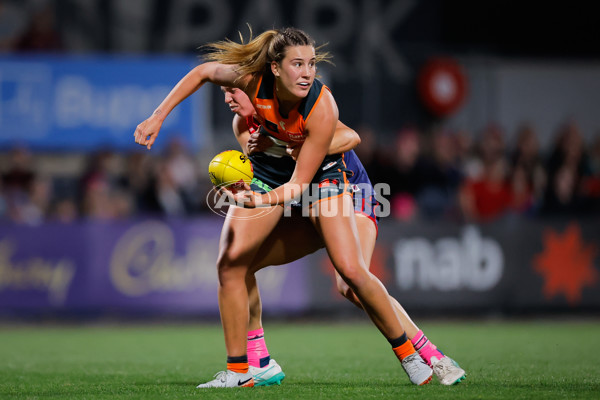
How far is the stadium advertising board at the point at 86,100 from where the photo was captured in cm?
1399

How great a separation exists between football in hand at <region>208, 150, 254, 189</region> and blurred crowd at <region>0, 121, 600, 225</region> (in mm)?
6824

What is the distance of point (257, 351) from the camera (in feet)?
20.2

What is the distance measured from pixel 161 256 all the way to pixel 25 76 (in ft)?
13.7

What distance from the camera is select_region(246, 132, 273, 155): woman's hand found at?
19.4 feet

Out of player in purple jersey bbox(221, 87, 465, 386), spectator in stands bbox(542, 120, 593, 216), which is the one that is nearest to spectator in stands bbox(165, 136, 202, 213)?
spectator in stands bbox(542, 120, 593, 216)

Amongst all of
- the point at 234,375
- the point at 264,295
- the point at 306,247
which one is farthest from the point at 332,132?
the point at 264,295

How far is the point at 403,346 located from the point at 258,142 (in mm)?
1638

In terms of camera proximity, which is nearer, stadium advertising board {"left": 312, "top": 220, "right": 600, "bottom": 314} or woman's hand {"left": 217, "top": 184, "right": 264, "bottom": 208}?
woman's hand {"left": 217, "top": 184, "right": 264, "bottom": 208}

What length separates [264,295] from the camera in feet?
39.6

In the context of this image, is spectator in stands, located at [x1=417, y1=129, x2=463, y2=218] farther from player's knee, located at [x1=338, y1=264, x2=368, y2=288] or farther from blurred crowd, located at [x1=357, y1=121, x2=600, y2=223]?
player's knee, located at [x1=338, y1=264, x2=368, y2=288]

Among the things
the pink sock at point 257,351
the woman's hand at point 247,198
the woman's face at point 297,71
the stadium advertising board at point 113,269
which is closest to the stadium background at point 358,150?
the stadium advertising board at point 113,269

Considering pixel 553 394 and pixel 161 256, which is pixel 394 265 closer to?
pixel 161 256

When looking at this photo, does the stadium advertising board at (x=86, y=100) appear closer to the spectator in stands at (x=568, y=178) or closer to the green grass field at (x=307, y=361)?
the green grass field at (x=307, y=361)

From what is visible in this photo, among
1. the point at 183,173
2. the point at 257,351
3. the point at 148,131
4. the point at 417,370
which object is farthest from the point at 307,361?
the point at 183,173
